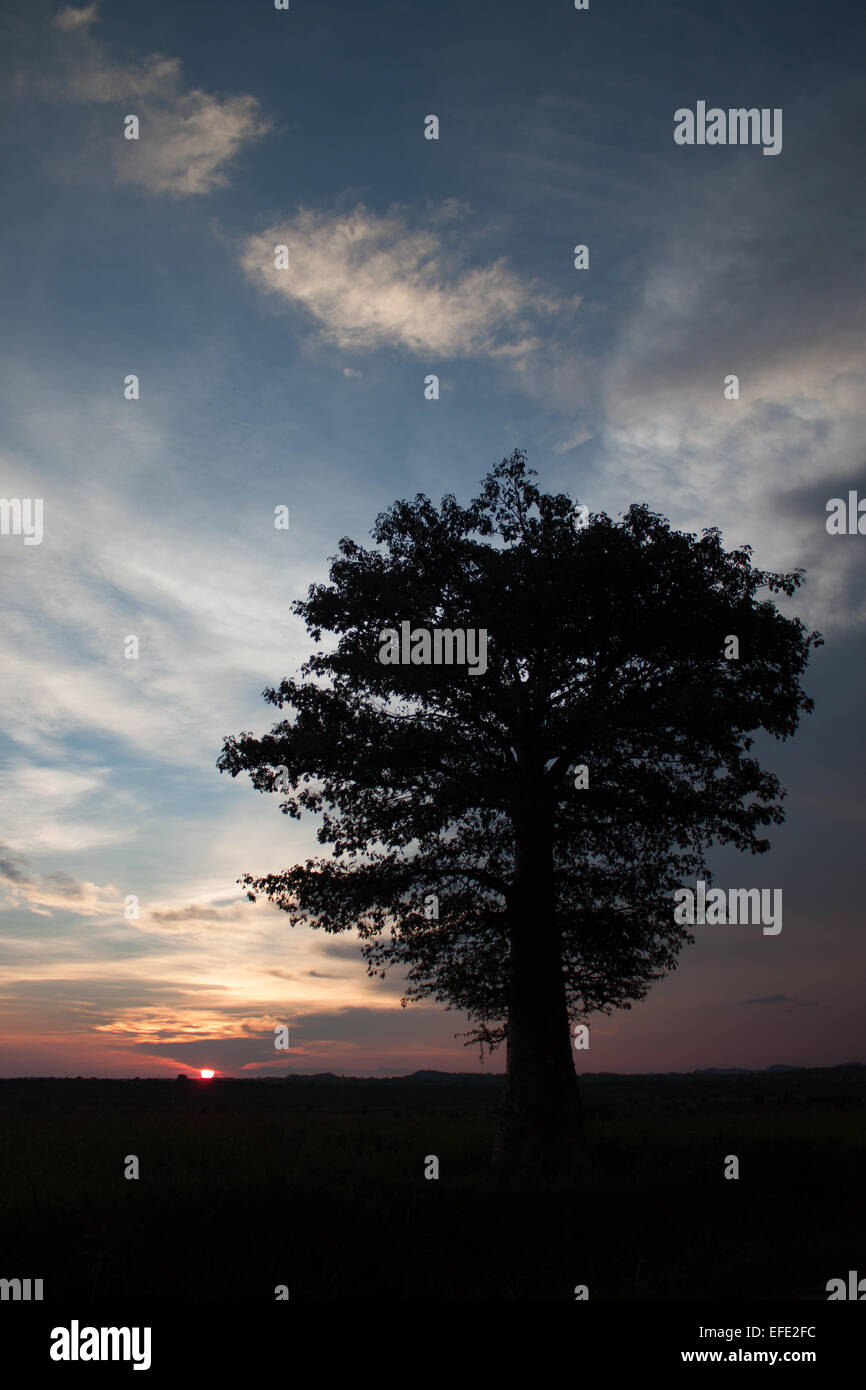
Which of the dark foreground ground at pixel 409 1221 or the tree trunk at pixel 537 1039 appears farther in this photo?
the tree trunk at pixel 537 1039

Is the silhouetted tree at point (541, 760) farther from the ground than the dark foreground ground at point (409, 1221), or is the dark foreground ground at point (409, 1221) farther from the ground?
the silhouetted tree at point (541, 760)

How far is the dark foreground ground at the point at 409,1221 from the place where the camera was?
10828 millimetres

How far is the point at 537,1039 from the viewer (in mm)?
17984

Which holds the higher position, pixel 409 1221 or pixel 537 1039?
pixel 537 1039

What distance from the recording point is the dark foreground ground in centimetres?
1083

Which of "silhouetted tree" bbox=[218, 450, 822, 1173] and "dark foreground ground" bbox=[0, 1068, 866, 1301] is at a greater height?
"silhouetted tree" bbox=[218, 450, 822, 1173]

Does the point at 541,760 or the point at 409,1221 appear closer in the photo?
the point at 409,1221

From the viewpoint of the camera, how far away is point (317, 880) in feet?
62.4

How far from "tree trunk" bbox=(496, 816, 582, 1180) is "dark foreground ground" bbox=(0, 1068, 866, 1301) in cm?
83

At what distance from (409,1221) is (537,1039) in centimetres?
579

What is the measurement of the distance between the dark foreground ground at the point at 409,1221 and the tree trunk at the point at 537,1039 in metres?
0.83
